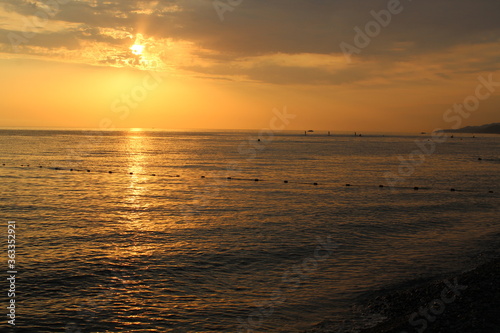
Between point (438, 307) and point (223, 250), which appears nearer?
point (438, 307)

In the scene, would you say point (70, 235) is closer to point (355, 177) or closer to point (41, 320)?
point (41, 320)

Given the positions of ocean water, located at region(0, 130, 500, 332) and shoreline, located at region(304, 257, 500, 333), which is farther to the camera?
ocean water, located at region(0, 130, 500, 332)

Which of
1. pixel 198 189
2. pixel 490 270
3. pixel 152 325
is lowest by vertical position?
pixel 152 325

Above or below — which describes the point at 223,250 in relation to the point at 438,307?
above

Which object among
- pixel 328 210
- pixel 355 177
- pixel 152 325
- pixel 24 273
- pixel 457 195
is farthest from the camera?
pixel 355 177

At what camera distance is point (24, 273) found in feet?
59.8

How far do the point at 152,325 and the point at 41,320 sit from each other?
3832 mm

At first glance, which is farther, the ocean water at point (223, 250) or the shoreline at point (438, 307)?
the ocean water at point (223, 250)

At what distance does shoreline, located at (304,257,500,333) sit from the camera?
1176 cm

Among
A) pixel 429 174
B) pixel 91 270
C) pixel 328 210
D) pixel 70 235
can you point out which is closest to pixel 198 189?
pixel 328 210

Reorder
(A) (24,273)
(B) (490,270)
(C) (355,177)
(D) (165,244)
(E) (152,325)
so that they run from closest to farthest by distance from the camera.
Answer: (E) (152,325) < (B) (490,270) < (A) (24,273) < (D) (165,244) < (C) (355,177)

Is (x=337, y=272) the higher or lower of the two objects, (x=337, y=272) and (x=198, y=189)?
the lower

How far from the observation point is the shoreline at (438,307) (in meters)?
11.8

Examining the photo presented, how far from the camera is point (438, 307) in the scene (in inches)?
521
